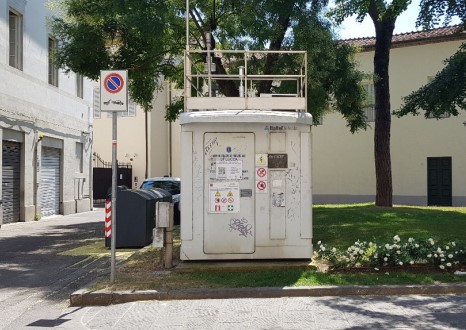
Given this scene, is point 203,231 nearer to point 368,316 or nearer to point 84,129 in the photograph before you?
point 368,316

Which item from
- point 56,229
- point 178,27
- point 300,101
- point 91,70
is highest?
point 178,27

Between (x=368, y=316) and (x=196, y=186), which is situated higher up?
(x=196, y=186)

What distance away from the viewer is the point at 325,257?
29.5 feet

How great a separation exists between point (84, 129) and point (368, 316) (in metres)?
21.0

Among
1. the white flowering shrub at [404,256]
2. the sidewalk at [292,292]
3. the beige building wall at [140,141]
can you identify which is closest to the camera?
the sidewalk at [292,292]

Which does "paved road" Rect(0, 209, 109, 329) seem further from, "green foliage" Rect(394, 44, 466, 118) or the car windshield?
"green foliage" Rect(394, 44, 466, 118)

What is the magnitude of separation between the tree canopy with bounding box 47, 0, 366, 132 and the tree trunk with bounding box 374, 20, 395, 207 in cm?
73

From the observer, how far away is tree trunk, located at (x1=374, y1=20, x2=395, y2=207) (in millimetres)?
17016

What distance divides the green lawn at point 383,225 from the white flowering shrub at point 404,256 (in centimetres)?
170

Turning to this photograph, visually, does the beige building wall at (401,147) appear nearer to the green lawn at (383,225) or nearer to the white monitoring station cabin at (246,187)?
the green lawn at (383,225)

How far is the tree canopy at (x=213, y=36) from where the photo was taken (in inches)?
567

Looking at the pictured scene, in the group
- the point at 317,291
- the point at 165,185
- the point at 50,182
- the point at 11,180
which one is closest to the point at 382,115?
the point at 165,185

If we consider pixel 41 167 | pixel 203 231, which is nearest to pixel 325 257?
pixel 203 231

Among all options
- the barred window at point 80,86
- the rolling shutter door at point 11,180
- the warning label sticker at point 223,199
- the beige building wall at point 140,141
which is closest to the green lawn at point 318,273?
the warning label sticker at point 223,199
